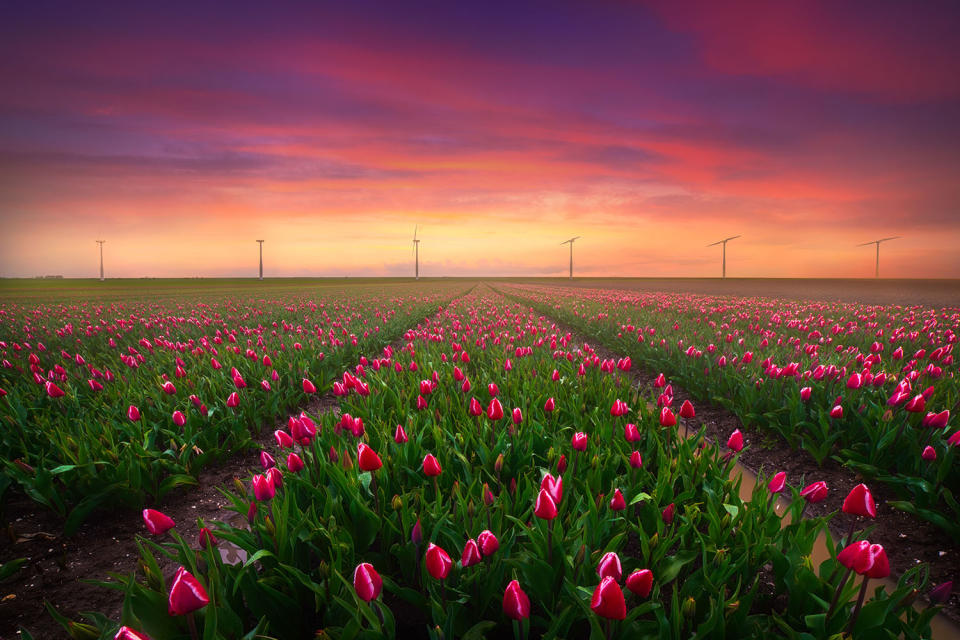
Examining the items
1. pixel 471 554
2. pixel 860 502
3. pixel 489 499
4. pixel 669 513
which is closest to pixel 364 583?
pixel 471 554

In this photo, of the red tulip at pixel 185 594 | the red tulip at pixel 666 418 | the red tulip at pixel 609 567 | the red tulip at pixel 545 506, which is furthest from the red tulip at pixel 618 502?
the red tulip at pixel 185 594

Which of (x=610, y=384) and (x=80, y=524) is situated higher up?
(x=610, y=384)

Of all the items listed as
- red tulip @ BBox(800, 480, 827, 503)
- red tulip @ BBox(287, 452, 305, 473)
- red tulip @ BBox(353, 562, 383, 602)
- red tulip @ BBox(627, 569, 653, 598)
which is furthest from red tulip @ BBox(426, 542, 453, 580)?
red tulip @ BBox(800, 480, 827, 503)

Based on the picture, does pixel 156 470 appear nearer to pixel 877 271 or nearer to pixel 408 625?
pixel 408 625

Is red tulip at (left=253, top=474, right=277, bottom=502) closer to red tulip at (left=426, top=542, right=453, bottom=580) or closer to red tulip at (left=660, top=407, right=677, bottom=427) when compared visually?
red tulip at (left=426, top=542, right=453, bottom=580)

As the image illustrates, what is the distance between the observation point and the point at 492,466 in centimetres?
346

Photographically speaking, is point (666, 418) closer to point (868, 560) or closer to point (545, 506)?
point (868, 560)

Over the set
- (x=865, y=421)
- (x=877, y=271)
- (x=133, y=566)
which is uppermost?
(x=877, y=271)

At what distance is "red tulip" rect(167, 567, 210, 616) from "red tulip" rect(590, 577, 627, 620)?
4.41ft

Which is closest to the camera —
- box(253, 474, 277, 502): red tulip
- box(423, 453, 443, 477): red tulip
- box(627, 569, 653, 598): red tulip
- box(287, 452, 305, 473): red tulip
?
box(627, 569, 653, 598): red tulip

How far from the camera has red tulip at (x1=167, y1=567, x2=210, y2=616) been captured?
147 centimetres

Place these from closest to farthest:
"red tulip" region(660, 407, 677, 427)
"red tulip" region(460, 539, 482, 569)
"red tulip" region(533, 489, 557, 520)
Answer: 1. "red tulip" region(460, 539, 482, 569)
2. "red tulip" region(533, 489, 557, 520)
3. "red tulip" region(660, 407, 677, 427)

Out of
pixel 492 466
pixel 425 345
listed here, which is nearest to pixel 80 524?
pixel 492 466

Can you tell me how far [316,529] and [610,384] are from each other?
386cm
